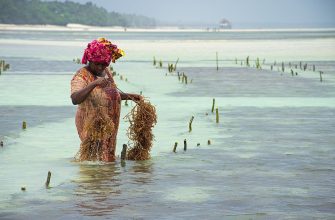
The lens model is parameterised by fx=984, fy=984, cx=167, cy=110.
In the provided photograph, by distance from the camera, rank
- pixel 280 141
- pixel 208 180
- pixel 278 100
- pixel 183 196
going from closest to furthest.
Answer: pixel 183 196 < pixel 208 180 < pixel 280 141 < pixel 278 100

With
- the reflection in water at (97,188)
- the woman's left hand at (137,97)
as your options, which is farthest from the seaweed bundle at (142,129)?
the reflection in water at (97,188)

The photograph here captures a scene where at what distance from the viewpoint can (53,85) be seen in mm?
24938

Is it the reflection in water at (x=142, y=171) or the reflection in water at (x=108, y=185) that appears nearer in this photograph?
the reflection in water at (x=108, y=185)

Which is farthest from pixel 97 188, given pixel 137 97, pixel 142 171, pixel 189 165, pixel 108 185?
pixel 189 165

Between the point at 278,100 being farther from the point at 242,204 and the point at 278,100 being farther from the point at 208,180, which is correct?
the point at 242,204

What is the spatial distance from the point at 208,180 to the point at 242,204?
1456 mm

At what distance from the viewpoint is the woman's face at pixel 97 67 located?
10.9 m

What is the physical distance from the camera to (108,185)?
991cm

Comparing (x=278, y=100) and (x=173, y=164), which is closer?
(x=173, y=164)

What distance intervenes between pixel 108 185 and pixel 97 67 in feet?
5.17

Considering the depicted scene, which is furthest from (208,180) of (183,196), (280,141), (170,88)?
(170,88)

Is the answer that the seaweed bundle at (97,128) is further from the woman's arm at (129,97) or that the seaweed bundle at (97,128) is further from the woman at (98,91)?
the woman's arm at (129,97)

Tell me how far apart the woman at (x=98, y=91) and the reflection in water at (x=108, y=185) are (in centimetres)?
33

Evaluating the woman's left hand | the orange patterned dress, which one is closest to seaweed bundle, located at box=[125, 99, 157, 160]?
the woman's left hand
